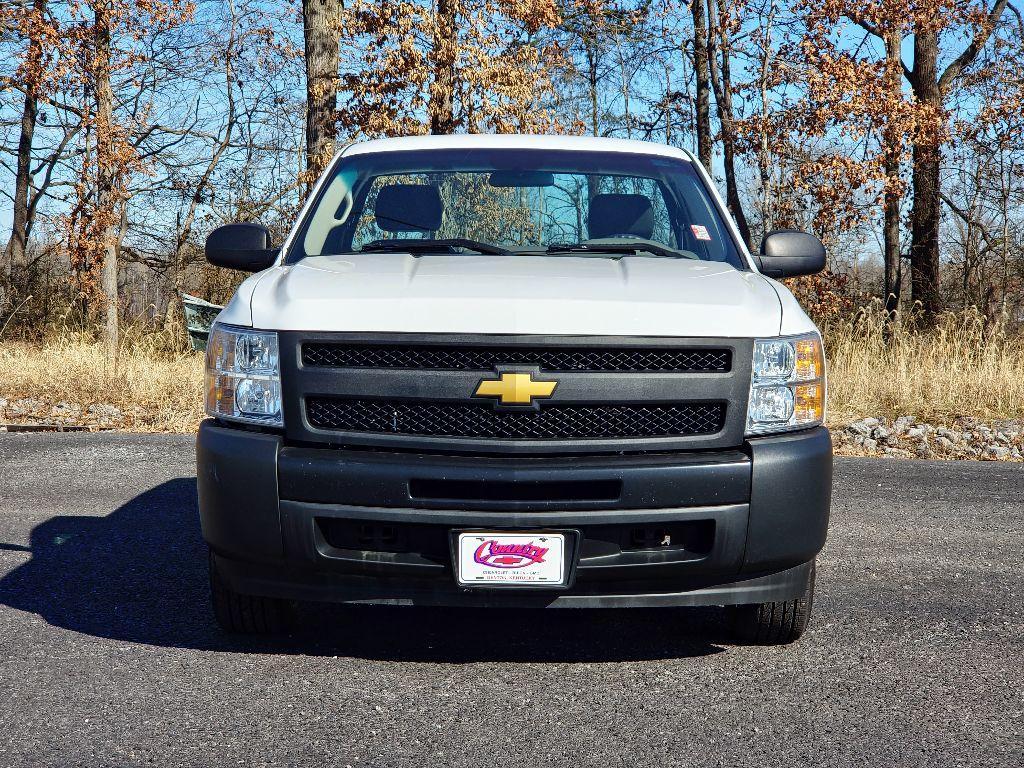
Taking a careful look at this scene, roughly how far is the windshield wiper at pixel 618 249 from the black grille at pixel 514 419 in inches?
43.3

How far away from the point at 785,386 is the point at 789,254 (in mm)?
1238

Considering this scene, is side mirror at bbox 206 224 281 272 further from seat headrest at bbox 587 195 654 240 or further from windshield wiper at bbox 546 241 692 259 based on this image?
seat headrest at bbox 587 195 654 240

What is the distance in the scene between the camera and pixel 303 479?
3.15 m

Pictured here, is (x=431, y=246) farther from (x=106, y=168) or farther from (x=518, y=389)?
(x=106, y=168)

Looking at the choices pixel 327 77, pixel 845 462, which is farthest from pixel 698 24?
pixel 845 462

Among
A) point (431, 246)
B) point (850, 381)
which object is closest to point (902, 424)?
point (850, 381)

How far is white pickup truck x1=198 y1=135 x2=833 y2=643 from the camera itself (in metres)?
3.12

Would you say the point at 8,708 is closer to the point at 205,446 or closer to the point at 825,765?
the point at 205,446

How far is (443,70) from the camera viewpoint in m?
14.3

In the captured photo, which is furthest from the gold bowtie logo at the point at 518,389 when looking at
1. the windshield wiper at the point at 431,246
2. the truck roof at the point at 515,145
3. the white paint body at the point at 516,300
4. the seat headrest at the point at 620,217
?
the truck roof at the point at 515,145

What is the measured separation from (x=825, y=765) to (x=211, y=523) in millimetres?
1935

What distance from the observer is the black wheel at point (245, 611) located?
11.8 ft

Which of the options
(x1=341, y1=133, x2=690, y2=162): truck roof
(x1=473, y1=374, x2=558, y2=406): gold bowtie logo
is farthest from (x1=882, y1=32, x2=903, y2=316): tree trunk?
(x1=473, y1=374, x2=558, y2=406): gold bowtie logo

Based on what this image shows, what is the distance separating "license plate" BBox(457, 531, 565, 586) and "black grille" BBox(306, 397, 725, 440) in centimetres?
31
